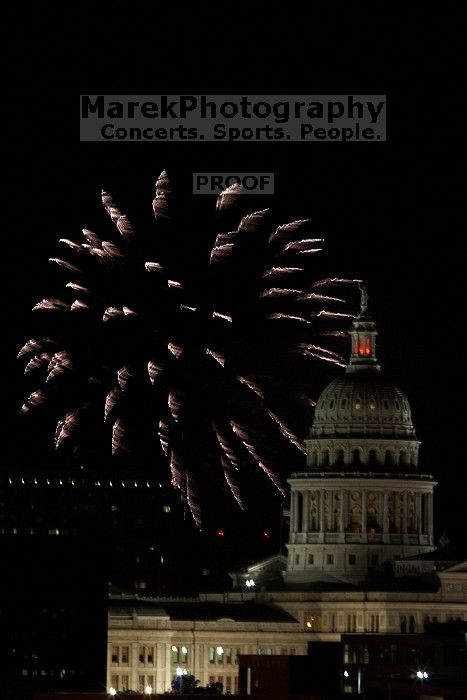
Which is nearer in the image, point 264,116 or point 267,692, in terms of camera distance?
point 264,116

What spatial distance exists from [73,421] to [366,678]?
1774 centimetres

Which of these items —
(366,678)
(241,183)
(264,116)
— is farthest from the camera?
(366,678)

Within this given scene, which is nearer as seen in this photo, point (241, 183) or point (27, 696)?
point (241, 183)

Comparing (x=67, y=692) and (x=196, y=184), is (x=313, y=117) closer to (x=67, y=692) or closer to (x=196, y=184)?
(x=196, y=184)

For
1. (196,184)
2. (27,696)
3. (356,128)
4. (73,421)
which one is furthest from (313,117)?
(27,696)

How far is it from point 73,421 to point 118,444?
10.1 feet

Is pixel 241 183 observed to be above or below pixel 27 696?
above

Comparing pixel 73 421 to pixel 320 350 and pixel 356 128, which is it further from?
pixel 356 128

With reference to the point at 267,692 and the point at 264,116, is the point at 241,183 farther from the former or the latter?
the point at 267,692

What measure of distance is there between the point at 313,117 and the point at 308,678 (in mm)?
40413

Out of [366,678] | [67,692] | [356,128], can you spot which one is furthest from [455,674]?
[356,128]

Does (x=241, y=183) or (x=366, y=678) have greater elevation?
(x=241, y=183)

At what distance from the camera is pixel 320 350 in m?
186

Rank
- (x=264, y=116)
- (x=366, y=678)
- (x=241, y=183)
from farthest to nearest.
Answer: (x=366, y=678) → (x=241, y=183) → (x=264, y=116)
